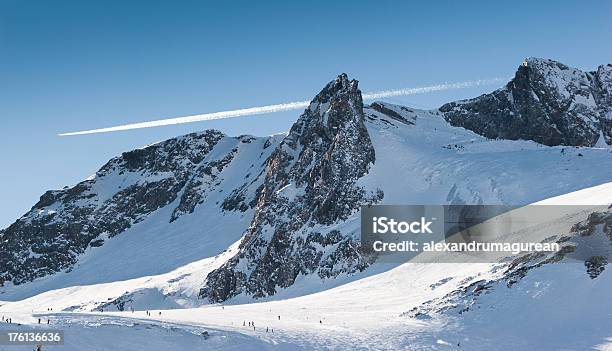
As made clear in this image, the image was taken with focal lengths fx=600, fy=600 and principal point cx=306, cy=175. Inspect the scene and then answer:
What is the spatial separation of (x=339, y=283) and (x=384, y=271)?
655 centimetres

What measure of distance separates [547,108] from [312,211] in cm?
5931

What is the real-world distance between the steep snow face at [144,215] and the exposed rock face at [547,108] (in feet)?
168

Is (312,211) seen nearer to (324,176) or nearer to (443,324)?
(324,176)

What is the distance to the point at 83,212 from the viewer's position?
5778 inches

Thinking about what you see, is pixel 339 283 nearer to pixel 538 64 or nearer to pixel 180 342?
pixel 180 342

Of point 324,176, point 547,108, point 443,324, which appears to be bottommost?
point 443,324

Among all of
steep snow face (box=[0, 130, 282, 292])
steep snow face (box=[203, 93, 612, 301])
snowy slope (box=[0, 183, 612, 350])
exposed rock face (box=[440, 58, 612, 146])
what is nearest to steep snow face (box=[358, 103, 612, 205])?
steep snow face (box=[203, 93, 612, 301])

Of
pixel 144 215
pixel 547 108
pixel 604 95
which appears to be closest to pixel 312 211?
pixel 547 108

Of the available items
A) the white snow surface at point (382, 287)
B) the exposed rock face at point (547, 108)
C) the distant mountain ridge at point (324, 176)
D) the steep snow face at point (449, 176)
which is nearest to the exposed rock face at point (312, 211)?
the distant mountain ridge at point (324, 176)

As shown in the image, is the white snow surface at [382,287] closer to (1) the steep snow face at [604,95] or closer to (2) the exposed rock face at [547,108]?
(2) the exposed rock face at [547,108]

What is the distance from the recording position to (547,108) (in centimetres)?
11862

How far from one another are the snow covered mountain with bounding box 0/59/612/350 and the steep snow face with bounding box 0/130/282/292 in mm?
507

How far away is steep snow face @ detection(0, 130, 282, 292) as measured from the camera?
120 meters

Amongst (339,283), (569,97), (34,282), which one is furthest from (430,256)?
(34,282)
